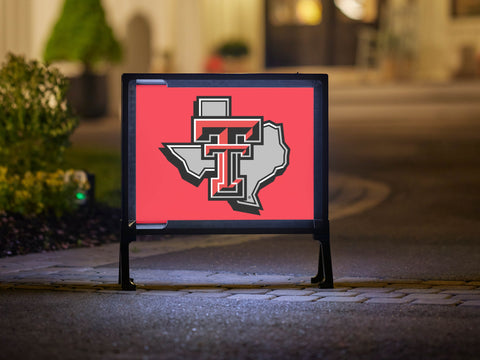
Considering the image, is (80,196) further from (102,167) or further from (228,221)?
(102,167)

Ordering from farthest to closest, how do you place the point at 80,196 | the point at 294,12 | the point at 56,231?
the point at 294,12, the point at 80,196, the point at 56,231

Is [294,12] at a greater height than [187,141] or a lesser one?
greater

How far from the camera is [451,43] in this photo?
28.4m

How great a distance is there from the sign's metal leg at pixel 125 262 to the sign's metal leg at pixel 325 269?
1332mm

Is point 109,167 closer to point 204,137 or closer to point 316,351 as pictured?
point 204,137

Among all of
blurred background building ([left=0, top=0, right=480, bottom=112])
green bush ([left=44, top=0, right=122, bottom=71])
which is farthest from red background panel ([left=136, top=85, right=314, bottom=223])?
blurred background building ([left=0, top=0, right=480, bottom=112])

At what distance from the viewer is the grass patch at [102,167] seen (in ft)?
40.2

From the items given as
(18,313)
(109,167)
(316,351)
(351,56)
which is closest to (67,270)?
(18,313)

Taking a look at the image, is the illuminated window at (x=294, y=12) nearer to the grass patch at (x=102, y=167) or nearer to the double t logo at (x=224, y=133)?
the grass patch at (x=102, y=167)

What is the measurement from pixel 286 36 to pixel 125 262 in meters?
24.1

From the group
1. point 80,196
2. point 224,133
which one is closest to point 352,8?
point 80,196

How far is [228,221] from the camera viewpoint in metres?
7.32

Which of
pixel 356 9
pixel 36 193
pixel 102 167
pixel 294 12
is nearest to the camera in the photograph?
pixel 36 193

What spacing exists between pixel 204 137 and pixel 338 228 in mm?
3674
